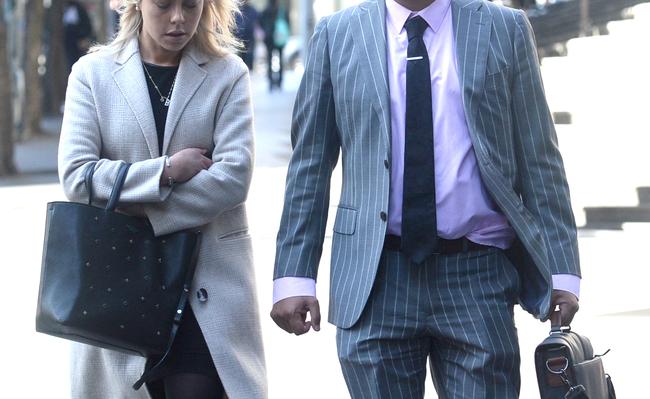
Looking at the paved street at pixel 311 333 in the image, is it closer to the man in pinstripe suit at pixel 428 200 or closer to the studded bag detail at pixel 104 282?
the studded bag detail at pixel 104 282

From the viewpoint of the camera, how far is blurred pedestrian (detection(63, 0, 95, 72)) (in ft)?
89.5

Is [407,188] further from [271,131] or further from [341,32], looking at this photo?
[271,131]

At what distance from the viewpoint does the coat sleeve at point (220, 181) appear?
421cm

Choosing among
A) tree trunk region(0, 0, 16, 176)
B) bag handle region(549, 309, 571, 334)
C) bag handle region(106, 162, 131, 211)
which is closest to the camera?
bag handle region(549, 309, 571, 334)

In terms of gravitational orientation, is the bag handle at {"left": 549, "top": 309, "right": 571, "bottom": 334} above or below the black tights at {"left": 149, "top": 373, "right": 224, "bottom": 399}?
above

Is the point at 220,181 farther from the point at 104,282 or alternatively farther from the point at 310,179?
the point at 104,282

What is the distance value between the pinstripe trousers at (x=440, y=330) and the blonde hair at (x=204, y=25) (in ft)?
2.94

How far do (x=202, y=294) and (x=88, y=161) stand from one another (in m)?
0.49

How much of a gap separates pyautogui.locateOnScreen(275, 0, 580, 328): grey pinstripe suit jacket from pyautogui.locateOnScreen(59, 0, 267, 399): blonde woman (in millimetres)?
300

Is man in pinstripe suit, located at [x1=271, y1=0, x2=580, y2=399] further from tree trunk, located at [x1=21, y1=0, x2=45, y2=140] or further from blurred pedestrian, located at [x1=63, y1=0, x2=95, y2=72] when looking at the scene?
blurred pedestrian, located at [x1=63, y1=0, x2=95, y2=72]

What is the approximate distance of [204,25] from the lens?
440 cm

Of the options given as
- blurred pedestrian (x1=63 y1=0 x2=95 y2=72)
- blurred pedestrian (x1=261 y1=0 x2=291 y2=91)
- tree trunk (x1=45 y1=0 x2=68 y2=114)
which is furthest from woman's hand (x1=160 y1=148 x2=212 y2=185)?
blurred pedestrian (x1=261 y1=0 x2=291 y2=91)

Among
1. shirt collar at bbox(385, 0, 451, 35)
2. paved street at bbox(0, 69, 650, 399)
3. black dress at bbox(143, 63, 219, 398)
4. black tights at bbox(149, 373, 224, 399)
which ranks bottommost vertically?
paved street at bbox(0, 69, 650, 399)

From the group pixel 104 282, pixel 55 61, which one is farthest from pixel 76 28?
pixel 104 282
